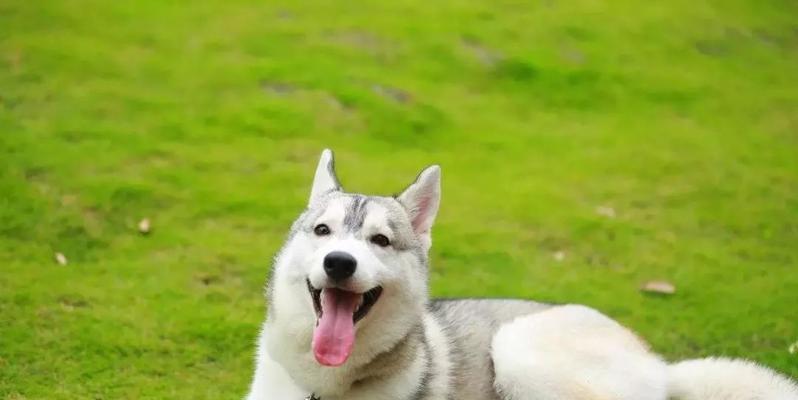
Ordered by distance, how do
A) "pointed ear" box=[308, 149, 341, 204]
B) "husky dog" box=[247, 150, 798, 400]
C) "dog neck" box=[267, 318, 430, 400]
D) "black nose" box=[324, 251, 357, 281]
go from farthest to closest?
"pointed ear" box=[308, 149, 341, 204], "dog neck" box=[267, 318, 430, 400], "husky dog" box=[247, 150, 798, 400], "black nose" box=[324, 251, 357, 281]

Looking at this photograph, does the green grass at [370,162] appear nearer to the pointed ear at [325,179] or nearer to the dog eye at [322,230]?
the pointed ear at [325,179]

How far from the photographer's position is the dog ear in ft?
14.2

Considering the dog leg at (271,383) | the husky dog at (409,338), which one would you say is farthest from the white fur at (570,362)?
the dog leg at (271,383)

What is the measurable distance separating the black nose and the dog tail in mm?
2067

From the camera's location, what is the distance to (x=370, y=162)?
8.73 meters

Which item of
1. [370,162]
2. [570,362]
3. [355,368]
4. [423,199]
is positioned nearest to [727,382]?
[570,362]

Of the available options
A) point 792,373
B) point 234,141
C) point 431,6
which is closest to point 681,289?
point 792,373

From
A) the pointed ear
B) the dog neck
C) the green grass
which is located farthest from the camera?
the green grass

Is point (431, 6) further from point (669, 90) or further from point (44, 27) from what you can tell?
point (44, 27)

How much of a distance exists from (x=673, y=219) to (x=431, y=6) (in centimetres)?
599

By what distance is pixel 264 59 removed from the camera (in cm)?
1045

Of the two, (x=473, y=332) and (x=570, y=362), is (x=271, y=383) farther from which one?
Result: (x=570, y=362)

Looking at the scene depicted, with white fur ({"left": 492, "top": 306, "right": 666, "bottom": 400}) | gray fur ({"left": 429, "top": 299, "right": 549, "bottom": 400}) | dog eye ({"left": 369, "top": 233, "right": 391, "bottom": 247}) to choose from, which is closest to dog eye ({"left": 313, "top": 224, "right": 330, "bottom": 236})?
dog eye ({"left": 369, "top": 233, "right": 391, "bottom": 247})

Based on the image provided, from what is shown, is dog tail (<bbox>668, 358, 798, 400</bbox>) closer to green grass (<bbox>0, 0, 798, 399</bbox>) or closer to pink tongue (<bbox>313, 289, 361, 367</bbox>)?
green grass (<bbox>0, 0, 798, 399</bbox>)
